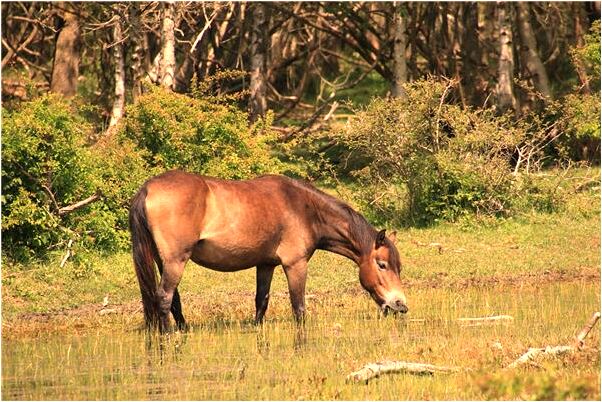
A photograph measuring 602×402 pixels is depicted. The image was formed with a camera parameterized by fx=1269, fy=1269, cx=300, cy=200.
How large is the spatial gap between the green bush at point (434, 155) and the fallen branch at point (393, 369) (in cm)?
906

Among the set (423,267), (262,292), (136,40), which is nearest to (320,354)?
(262,292)

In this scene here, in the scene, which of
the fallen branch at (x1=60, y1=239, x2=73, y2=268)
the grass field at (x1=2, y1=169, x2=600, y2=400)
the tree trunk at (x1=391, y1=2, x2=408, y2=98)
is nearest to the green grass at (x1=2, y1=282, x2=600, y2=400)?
the grass field at (x1=2, y1=169, x2=600, y2=400)

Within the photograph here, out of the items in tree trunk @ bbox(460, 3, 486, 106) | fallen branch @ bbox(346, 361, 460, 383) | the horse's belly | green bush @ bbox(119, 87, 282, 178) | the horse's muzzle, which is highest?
→ tree trunk @ bbox(460, 3, 486, 106)

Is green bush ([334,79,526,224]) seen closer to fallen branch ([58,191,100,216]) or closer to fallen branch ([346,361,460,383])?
fallen branch ([58,191,100,216])

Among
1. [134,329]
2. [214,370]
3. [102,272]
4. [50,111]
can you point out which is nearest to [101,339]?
[134,329]

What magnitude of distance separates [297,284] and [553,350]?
3.41m

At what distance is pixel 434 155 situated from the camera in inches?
725

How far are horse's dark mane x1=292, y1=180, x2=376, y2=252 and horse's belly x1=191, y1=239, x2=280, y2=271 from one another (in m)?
0.81

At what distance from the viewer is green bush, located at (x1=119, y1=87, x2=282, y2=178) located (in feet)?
55.3

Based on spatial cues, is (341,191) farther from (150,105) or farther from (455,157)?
(150,105)

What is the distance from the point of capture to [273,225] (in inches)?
488

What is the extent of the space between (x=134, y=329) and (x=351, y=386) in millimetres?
3611

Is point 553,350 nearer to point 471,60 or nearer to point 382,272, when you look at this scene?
point 382,272

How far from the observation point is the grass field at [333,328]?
905 centimetres
